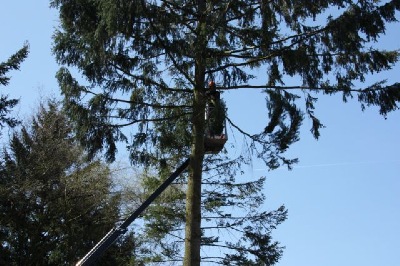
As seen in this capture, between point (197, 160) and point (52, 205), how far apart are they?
35.6 ft

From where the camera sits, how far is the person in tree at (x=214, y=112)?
38.9 feet

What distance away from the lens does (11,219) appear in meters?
21.8

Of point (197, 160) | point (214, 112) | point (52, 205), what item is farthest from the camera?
point (52, 205)

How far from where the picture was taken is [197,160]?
43.4 feet

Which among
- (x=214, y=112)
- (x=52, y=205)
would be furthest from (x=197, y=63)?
(x=52, y=205)

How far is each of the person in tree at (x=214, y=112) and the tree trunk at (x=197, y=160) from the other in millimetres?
200

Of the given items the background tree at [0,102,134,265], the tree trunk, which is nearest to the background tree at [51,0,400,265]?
the tree trunk

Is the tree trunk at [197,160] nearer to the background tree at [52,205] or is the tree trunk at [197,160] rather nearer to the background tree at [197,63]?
the background tree at [197,63]

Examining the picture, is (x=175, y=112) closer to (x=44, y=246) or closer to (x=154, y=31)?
(x=154, y=31)

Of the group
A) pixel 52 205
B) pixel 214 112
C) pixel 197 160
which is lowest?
pixel 197 160

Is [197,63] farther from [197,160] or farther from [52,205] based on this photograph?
[52,205]

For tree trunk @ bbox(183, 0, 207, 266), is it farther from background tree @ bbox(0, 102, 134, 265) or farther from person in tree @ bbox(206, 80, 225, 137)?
background tree @ bbox(0, 102, 134, 265)

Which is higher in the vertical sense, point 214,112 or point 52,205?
point 52,205

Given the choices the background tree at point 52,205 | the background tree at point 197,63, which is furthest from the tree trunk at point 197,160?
the background tree at point 52,205
